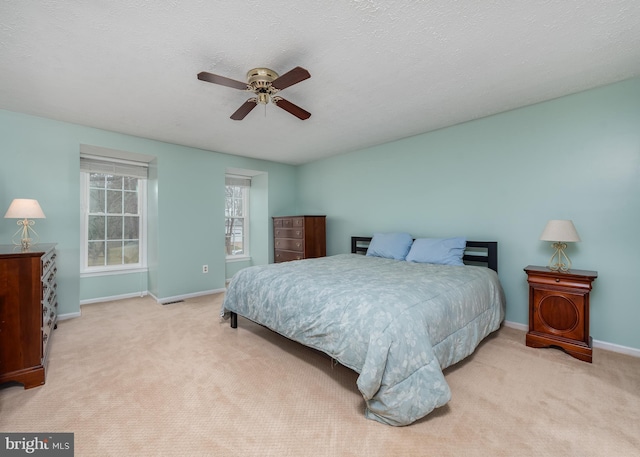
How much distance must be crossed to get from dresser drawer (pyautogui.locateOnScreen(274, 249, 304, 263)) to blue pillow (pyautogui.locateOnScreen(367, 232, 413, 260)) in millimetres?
1362

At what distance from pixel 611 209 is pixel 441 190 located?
62.9 inches

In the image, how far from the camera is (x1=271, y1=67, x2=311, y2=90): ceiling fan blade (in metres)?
1.85

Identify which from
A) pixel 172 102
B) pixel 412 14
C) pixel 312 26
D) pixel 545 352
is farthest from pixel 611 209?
pixel 172 102

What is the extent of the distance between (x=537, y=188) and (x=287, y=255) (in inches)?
147

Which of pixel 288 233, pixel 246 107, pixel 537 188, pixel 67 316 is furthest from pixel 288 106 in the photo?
pixel 67 316

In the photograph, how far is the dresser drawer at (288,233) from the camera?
486 centimetres

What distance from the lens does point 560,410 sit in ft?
5.68

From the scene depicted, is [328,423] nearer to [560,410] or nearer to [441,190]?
[560,410]

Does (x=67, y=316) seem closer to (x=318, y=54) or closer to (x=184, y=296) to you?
(x=184, y=296)

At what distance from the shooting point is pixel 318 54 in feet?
6.79

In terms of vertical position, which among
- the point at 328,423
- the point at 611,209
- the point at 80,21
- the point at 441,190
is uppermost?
the point at 80,21

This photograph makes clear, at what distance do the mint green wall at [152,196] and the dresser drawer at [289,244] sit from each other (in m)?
0.28

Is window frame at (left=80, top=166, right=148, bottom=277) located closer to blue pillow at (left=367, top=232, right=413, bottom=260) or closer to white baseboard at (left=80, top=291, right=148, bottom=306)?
white baseboard at (left=80, top=291, right=148, bottom=306)

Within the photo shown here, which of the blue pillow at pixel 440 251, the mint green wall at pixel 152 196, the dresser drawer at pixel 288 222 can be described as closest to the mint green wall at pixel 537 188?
the blue pillow at pixel 440 251
